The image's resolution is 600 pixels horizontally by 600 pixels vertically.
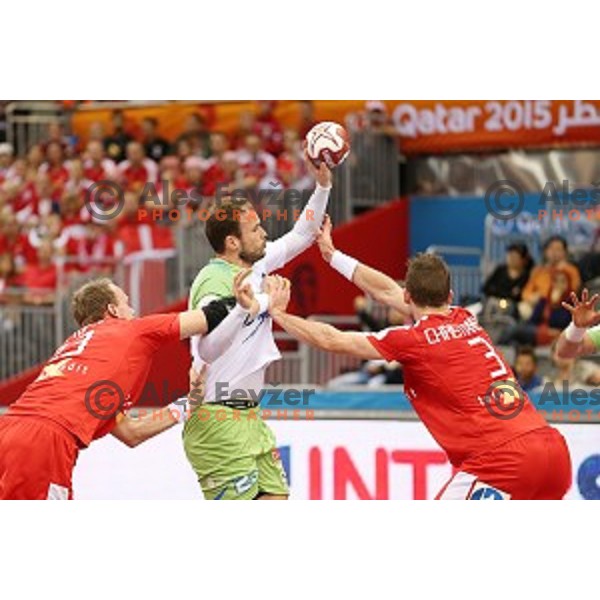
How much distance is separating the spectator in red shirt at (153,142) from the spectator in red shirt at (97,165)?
431mm

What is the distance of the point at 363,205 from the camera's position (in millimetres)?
19203

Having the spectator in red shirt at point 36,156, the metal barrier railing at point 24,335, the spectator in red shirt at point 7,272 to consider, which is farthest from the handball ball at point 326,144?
the spectator in red shirt at point 36,156

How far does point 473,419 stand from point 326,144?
85.8 inches

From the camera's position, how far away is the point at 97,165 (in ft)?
64.9

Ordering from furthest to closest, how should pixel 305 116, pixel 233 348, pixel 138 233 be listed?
1. pixel 305 116
2. pixel 138 233
3. pixel 233 348

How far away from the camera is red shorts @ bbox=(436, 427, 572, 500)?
32.7ft

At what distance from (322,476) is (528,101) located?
7178 millimetres

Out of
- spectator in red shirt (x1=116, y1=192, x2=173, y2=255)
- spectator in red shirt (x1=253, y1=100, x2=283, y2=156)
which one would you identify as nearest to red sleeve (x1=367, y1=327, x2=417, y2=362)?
spectator in red shirt (x1=116, y1=192, x2=173, y2=255)

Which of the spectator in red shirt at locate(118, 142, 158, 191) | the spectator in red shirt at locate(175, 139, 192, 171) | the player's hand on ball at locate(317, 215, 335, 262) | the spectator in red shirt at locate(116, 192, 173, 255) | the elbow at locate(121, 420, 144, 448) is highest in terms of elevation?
the spectator in red shirt at locate(175, 139, 192, 171)

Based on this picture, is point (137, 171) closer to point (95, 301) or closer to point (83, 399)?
point (95, 301)

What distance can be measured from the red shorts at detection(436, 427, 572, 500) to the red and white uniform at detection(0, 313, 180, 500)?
185cm

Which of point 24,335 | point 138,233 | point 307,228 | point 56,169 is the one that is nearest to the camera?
point 307,228

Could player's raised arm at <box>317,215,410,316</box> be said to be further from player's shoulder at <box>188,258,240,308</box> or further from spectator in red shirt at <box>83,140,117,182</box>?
spectator in red shirt at <box>83,140,117,182</box>

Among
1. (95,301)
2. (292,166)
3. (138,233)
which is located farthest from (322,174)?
(138,233)
